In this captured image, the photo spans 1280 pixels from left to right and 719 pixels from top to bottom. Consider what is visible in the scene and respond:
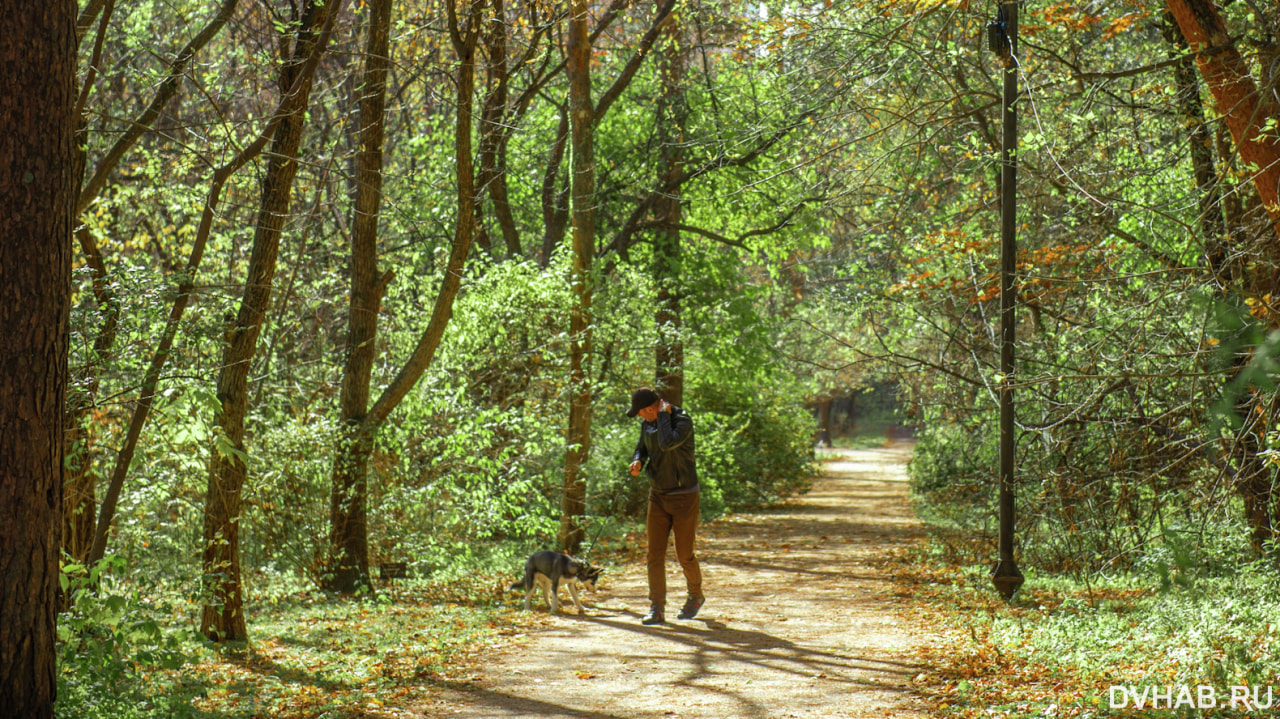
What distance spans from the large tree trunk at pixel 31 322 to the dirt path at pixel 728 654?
2.68m

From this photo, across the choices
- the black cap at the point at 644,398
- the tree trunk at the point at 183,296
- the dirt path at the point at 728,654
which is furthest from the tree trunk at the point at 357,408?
the black cap at the point at 644,398

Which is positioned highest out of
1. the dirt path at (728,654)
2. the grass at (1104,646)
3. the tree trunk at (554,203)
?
the tree trunk at (554,203)

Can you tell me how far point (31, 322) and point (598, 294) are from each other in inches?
427

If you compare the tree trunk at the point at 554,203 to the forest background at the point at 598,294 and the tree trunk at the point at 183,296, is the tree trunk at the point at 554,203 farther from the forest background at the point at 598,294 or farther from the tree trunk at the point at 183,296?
the tree trunk at the point at 183,296

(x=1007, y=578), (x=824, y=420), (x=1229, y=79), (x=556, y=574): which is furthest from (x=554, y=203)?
(x=824, y=420)

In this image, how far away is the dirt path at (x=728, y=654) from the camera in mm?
6957

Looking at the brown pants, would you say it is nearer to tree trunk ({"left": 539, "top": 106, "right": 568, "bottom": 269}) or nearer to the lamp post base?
the lamp post base

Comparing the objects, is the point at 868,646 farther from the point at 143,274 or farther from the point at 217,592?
the point at 143,274

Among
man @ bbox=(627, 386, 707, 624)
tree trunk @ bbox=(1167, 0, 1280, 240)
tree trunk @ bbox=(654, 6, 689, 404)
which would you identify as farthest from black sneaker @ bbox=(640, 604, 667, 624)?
tree trunk @ bbox=(654, 6, 689, 404)

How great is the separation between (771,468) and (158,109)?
67.8ft

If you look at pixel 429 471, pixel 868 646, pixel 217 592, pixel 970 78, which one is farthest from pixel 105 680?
pixel 970 78

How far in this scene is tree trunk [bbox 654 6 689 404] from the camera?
18.5 m

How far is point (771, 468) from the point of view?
90.1ft

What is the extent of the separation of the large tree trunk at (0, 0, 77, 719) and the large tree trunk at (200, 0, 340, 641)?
3433mm
